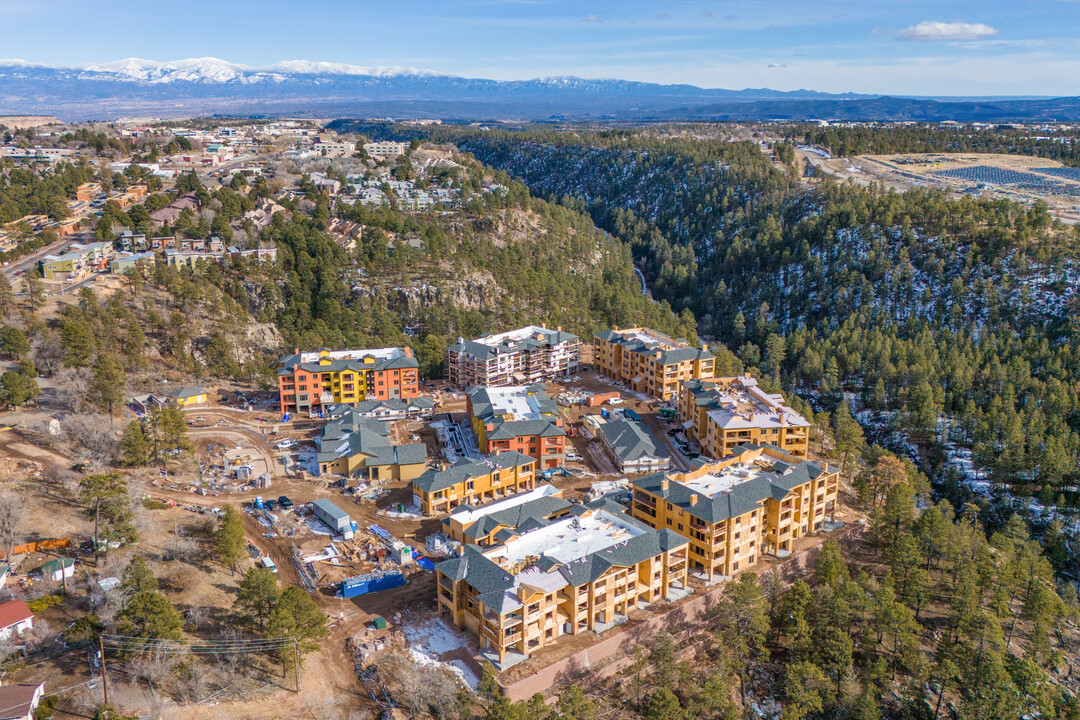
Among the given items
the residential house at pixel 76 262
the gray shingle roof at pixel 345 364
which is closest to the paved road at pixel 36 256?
the residential house at pixel 76 262

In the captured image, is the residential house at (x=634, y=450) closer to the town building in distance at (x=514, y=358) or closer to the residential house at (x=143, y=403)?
the town building in distance at (x=514, y=358)

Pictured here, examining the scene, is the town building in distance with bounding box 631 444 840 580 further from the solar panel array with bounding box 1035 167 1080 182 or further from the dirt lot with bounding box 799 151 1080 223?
the solar panel array with bounding box 1035 167 1080 182

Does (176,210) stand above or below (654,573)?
above

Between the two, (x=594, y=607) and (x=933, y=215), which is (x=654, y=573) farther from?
(x=933, y=215)

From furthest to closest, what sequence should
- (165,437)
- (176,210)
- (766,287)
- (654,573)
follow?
(766,287)
(176,210)
(165,437)
(654,573)

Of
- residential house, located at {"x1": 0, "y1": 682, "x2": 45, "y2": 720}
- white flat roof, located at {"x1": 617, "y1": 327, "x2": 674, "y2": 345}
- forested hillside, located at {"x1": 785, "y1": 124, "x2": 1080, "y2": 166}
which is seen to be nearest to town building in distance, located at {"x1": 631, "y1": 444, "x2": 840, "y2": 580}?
white flat roof, located at {"x1": 617, "y1": 327, "x2": 674, "y2": 345}

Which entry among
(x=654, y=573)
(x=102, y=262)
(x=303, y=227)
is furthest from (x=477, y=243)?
(x=654, y=573)
